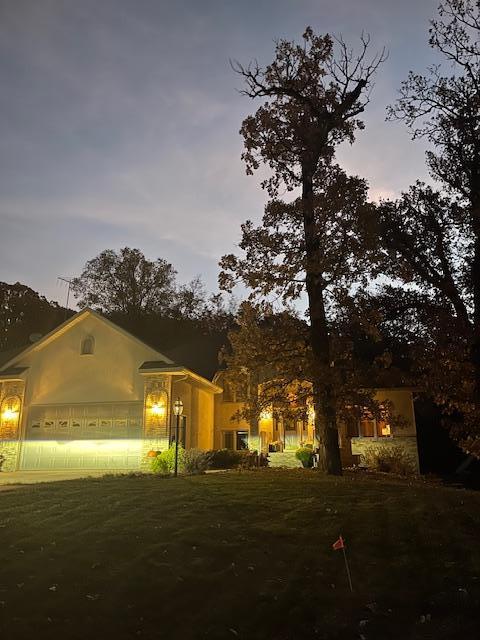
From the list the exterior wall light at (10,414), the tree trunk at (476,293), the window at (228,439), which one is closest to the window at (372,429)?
the window at (228,439)

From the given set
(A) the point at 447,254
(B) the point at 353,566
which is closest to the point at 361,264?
(A) the point at 447,254

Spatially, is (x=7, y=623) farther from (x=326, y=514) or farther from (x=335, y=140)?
(x=335, y=140)

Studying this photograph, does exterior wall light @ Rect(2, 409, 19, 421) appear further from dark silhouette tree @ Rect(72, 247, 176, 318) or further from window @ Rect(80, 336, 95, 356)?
dark silhouette tree @ Rect(72, 247, 176, 318)

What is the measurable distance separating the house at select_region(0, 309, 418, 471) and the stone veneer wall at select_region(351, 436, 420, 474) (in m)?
0.04

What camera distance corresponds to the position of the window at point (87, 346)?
2269 centimetres

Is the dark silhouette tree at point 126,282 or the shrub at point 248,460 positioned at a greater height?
the dark silhouette tree at point 126,282

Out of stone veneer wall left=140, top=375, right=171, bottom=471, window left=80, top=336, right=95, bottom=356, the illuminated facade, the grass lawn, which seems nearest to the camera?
the grass lawn

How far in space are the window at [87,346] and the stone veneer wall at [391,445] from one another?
1184 cm

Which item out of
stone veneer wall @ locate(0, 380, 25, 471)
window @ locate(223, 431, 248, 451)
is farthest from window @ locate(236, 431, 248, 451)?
stone veneer wall @ locate(0, 380, 25, 471)

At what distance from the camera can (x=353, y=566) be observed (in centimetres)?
631

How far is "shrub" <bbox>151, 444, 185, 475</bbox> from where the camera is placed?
58.3 ft

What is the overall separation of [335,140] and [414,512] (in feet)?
38.7

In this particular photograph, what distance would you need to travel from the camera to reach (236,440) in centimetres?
2522

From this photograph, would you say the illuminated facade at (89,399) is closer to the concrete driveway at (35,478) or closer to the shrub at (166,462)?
the shrub at (166,462)
